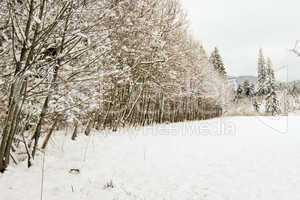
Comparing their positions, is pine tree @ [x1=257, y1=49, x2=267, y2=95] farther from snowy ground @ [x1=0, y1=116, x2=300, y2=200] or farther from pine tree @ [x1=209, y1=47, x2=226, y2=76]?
snowy ground @ [x1=0, y1=116, x2=300, y2=200]

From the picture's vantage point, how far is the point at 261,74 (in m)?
83.5

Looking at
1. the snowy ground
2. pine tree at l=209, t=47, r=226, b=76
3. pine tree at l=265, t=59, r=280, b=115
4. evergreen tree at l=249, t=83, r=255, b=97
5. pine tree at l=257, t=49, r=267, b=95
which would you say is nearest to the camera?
the snowy ground

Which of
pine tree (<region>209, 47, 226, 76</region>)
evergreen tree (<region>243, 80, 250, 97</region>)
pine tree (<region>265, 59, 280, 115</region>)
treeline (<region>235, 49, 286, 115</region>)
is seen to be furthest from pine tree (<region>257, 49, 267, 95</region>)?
pine tree (<region>209, 47, 226, 76</region>)

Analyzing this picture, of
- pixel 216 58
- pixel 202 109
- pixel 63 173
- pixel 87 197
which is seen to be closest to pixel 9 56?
pixel 63 173

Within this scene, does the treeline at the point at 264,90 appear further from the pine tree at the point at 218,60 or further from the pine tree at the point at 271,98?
the pine tree at the point at 218,60

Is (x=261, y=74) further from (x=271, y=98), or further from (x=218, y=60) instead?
(x=218, y=60)

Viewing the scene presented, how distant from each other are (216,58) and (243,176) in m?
56.4

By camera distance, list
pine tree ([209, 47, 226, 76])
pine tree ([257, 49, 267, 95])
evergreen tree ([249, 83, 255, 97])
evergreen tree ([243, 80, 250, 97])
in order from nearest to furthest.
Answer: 1. pine tree ([209, 47, 226, 76])
2. pine tree ([257, 49, 267, 95])
3. evergreen tree ([249, 83, 255, 97])
4. evergreen tree ([243, 80, 250, 97])

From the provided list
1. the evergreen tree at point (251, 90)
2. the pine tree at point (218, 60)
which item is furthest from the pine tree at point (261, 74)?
the pine tree at point (218, 60)

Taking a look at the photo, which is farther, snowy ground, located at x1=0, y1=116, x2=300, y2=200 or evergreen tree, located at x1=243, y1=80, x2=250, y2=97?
evergreen tree, located at x1=243, y1=80, x2=250, y2=97

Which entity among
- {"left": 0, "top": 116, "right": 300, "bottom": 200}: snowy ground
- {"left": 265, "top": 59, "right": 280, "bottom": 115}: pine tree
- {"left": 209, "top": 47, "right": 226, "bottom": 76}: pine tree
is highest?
{"left": 209, "top": 47, "right": 226, "bottom": 76}: pine tree

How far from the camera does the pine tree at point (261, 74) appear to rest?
272 ft

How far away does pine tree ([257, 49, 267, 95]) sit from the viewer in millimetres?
82875

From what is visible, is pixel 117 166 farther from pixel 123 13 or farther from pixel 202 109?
pixel 202 109
